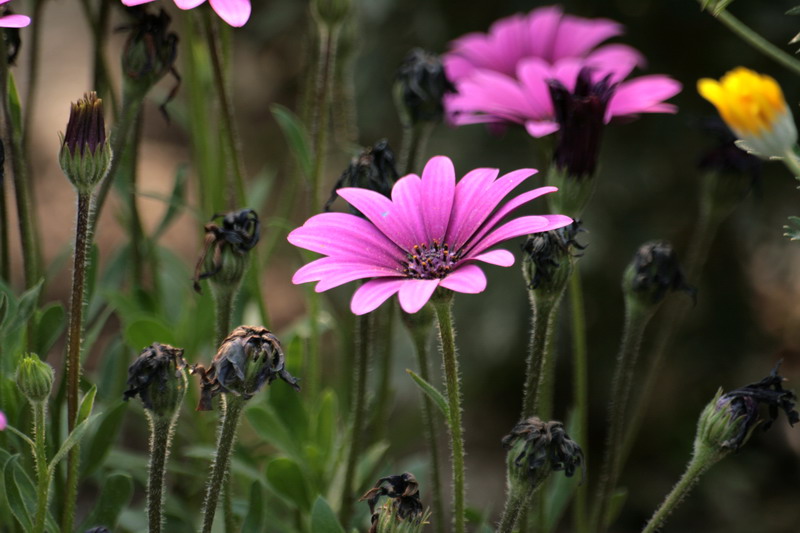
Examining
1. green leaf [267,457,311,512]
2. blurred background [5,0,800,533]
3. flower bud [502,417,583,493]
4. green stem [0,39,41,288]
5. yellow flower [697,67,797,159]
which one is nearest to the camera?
yellow flower [697,67,797,159]

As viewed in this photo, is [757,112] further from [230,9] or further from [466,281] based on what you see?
[230,9]

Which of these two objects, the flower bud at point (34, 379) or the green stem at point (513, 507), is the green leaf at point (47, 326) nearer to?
the flower bud at point (34, 379)

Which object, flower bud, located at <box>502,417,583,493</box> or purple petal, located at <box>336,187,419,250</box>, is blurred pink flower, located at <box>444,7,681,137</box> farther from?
flower bud, located at <box>502,417,583,493</box>

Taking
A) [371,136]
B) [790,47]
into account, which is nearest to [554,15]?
[790,47]

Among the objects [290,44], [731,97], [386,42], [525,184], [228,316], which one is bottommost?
[228,316]

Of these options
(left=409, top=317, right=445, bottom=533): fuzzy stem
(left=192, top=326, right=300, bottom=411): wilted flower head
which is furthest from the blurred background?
(left=192, top=326, right=300, bottom=411): wilted flower head

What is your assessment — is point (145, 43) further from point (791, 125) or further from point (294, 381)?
point (791, 125)

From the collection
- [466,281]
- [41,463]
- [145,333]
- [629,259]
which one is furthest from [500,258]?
[629,259]
